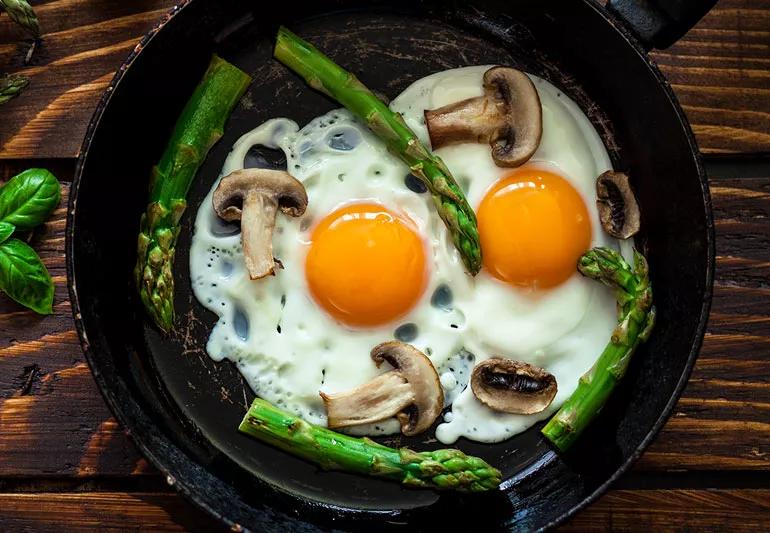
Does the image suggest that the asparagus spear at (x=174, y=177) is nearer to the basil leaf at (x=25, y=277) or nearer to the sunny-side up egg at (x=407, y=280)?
the sunny-side up egg at (x=407, y=280)

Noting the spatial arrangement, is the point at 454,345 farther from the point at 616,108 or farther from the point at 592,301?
the point at 616,108

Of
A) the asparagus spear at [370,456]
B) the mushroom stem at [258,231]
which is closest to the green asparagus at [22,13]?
the mushroom stem at [258,231]

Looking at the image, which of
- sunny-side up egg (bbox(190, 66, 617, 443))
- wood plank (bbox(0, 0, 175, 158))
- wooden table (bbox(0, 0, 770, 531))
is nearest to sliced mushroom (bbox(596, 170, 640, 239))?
sunny-side up egg (bbox(190, 66, 617, 443))

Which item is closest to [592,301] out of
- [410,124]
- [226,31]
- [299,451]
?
[410,124]

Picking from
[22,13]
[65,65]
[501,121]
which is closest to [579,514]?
[501,121]

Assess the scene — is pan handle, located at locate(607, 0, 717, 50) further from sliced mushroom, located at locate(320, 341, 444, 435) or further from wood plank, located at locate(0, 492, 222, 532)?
wood plank, located at locate(0, 492, 222, 532)

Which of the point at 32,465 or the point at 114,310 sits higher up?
the point at 114,310

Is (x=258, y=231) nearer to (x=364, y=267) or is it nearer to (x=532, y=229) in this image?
(x=364, y=267)
